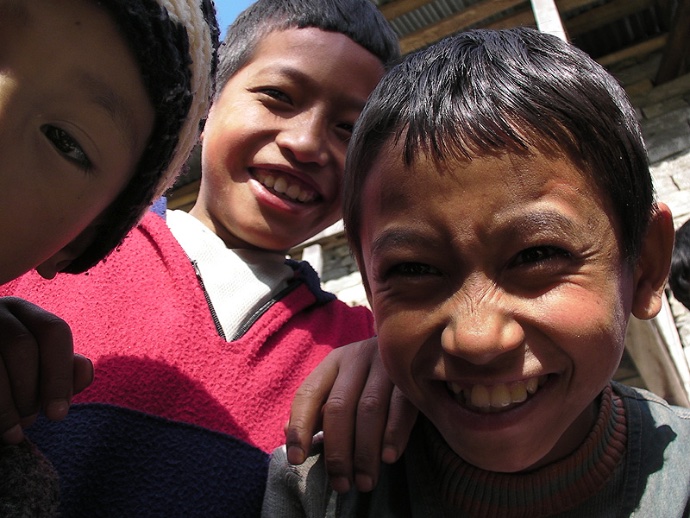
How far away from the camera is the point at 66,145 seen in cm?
73

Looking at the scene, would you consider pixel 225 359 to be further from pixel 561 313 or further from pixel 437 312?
pixel 561 313

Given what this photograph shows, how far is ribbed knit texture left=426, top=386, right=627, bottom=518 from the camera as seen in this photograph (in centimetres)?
100

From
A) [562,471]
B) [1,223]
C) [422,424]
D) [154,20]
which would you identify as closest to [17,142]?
[1,223]


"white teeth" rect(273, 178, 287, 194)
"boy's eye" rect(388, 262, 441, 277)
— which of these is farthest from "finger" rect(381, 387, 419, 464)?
"white teeth" rect(273, 178, 287, 194)

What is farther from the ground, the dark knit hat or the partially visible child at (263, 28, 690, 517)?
the dark knit hat

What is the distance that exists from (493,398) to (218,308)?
68cm

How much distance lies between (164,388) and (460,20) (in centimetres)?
355

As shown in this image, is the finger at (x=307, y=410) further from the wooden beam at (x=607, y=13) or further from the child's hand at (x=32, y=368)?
the wooden beam at (x=607, y=13)

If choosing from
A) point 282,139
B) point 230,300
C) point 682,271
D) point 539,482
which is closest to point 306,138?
point 282,139

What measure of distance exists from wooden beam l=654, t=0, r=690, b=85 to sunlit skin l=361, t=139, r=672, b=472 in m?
4.17

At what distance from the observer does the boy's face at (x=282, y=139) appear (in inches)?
58.4

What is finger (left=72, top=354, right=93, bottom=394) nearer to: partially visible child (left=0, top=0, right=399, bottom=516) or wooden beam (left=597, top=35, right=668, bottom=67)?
partially visible child (left=0, top=0, right=399, bottom=516)

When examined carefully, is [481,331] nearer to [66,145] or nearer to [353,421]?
[353,421]

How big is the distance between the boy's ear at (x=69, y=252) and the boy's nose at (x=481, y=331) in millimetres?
596
